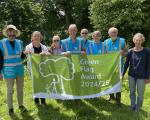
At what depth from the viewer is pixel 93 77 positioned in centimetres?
880

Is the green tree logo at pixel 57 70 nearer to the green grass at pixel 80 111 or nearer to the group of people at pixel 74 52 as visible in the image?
the group of people at pixel 74 52

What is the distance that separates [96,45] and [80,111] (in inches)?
Answer: 70.7

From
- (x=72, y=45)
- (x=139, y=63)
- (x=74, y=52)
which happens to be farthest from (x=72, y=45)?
(x=139, y=63)

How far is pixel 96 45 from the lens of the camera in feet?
Result: 31.1

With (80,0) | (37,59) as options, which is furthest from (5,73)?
(80,0)

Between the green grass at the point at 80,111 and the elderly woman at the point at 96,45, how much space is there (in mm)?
1401

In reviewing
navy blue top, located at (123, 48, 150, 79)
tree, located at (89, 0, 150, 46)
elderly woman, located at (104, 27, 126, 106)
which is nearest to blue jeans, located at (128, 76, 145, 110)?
navy blue top, located at (123, 48, 150, 79)

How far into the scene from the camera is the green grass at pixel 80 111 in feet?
28.1

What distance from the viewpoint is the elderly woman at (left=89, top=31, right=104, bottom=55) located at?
942cm

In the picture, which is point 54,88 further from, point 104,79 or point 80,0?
point 80,0

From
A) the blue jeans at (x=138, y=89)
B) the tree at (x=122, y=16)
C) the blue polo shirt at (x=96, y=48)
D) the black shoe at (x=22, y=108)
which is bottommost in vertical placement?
the black shoe at (x=22, y=108)

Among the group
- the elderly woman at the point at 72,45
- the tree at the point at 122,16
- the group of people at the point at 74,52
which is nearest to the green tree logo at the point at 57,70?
the group of people at the point at 74,52

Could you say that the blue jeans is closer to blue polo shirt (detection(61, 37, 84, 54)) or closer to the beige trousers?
blue polo shirt (detection(61, 37, 84, 54))

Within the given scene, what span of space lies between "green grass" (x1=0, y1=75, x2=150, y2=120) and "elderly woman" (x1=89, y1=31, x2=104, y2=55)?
4.60 feet
